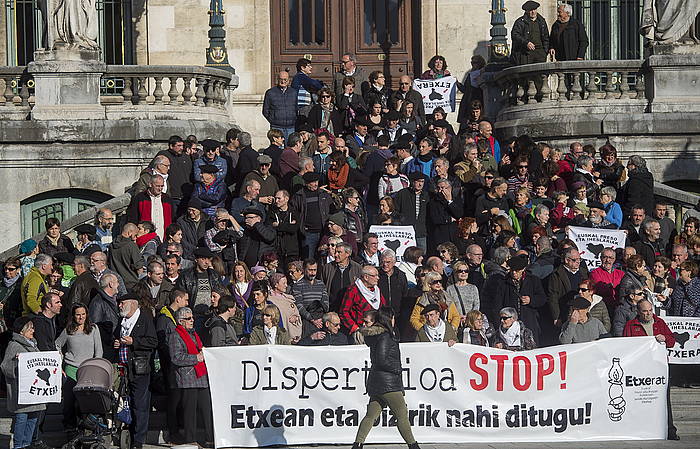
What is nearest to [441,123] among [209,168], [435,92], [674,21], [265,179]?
[435,92]

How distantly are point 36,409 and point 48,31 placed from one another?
898cm

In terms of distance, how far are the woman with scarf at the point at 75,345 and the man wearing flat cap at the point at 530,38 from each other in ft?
33.1

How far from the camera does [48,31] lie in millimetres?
25500

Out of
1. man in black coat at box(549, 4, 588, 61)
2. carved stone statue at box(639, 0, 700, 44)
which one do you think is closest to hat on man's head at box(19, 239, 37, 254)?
man in black coat at box(549, 4, 588, 61)

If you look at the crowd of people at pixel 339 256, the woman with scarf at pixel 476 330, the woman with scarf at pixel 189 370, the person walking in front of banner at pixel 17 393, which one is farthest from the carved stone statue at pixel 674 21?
the person walking in front of banner at pixel 17 393

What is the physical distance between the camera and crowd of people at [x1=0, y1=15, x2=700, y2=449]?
61.3 ft

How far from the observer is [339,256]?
2011 cm

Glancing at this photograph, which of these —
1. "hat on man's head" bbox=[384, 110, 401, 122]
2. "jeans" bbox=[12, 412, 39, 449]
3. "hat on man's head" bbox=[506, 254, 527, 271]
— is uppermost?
"hat on man's head" bbox=[384, 110, 401, 122]

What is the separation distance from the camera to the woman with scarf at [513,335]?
63.1ft

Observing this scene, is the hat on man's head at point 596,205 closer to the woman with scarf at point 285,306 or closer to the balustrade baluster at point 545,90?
the balustrade baluster at point 545,90

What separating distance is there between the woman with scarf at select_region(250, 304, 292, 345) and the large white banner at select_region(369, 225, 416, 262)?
9.15ft

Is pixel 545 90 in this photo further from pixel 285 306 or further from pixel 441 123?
pixel 285 306

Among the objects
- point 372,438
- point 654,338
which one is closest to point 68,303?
point 372,438

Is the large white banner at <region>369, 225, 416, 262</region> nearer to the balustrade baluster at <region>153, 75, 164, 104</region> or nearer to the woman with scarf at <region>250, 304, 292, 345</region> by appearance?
the woman with scarf at <region>250, 304, 292, 345</region>
